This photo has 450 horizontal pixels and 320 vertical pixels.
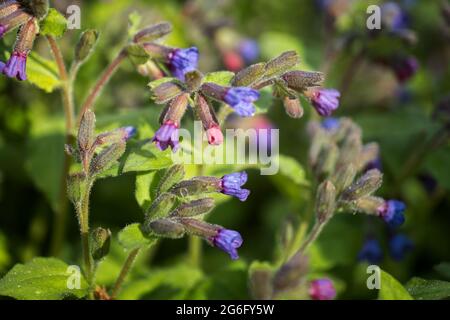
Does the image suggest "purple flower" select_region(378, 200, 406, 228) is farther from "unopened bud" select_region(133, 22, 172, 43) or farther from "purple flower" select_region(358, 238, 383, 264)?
"unopened bud" select_region(133, 22, 172, 43)

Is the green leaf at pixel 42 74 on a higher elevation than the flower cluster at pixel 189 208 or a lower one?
higher

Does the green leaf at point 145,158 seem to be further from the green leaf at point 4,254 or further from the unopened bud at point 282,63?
the green leaf at point 4,254

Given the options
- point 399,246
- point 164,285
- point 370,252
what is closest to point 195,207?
point 164,285

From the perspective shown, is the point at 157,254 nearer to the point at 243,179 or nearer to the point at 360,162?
the point at 360,162

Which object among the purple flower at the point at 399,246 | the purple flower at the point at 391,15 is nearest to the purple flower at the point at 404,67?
the purple flower at the point at 391,15

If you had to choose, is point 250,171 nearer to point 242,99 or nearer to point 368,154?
point 368,154
